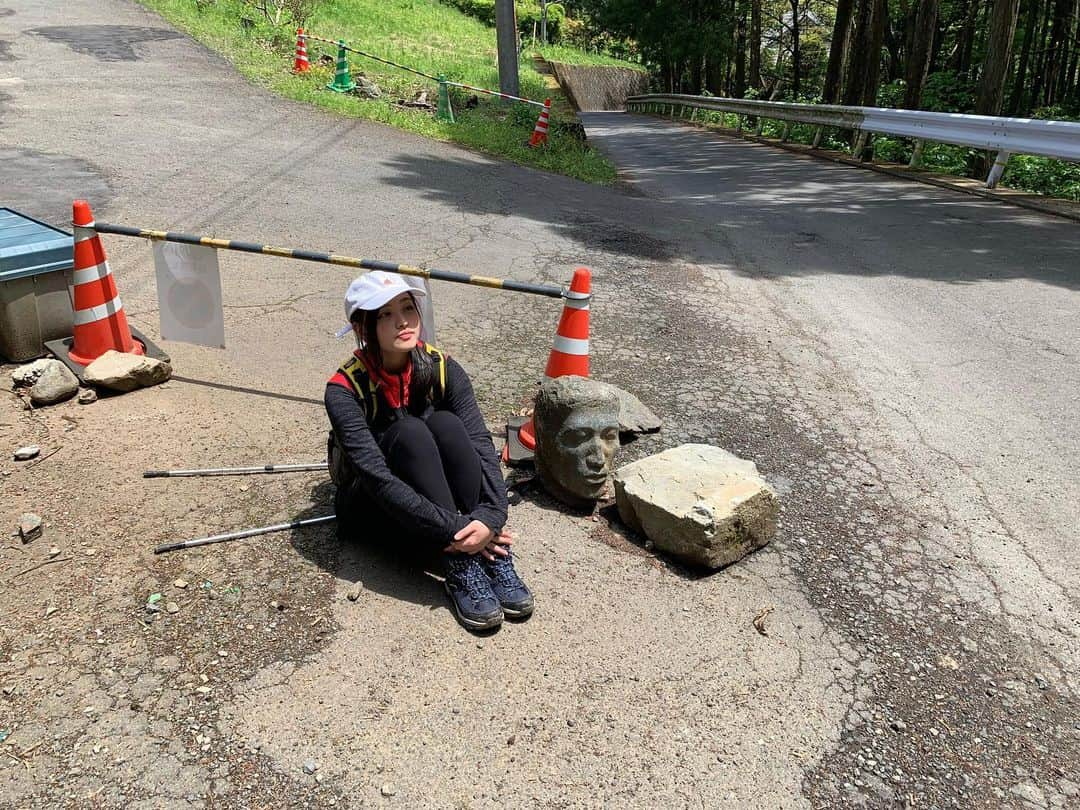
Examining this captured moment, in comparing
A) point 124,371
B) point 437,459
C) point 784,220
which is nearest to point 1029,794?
point 437,459

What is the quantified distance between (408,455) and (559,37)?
66575 millimetres

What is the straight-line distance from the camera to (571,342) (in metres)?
4.05

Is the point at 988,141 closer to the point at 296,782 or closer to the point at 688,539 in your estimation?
the point at 688,539

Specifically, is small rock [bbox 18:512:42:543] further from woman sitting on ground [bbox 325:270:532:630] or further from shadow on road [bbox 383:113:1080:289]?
shadow on road [bbox 383:113:1080:289]

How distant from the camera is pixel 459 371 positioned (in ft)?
10.9

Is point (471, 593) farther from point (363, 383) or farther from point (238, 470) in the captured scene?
point (238, 470)

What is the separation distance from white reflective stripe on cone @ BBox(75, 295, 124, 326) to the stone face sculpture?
105 inches

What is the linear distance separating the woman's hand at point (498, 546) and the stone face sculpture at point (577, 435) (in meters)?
0.59

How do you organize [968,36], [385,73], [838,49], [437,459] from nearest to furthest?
[437,459]
[385,73]
[838,49]
[968,36]

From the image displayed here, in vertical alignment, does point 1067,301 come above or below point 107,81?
below

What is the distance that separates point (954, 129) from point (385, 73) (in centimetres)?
1296

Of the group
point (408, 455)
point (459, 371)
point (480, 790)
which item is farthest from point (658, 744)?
point (459, 371)

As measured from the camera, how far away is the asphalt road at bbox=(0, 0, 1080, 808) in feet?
7.79

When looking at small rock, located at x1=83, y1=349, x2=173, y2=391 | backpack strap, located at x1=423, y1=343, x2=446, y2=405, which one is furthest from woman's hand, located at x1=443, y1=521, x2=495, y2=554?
small rock, located at x1=83, y1=349, x2=173, y2=391
